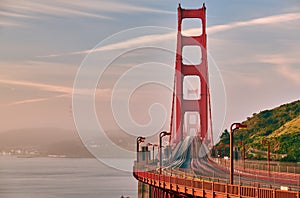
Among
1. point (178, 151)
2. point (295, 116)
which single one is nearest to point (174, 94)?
point (178, 151)

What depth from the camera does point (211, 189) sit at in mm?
44469

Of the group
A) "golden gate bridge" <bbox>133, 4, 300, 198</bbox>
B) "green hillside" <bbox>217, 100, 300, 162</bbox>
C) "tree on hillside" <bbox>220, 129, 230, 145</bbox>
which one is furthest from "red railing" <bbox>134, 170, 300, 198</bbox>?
"tree on hillside" <bbox>220, 129, 230, 145</bbox>

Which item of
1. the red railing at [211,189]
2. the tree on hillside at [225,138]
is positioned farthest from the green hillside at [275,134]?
the red railing at [211,189]

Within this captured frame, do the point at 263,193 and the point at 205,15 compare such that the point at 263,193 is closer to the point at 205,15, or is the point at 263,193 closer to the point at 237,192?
the point at 237,192

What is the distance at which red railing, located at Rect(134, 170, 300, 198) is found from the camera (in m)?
33.5

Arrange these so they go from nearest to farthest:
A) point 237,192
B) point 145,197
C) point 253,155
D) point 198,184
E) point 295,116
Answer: point 237,192 < point 198,184 < point 145,197 < point 253,155 < point 295,116

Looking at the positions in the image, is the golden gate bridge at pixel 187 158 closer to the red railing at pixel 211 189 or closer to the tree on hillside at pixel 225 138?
the red railing at pixel 211 189

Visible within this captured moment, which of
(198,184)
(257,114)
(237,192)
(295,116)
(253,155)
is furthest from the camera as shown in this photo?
(257,114)

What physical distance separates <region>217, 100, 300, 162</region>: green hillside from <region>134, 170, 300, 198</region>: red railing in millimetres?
35261

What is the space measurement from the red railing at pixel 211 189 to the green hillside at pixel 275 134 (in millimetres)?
35261

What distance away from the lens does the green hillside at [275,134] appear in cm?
10881

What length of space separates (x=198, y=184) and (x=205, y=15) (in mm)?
79573

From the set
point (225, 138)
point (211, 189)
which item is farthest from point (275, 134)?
point (211, 189)

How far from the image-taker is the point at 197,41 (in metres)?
123
